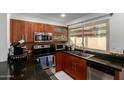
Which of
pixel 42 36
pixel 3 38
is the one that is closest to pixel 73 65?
pixel 42 36

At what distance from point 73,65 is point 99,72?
89cm

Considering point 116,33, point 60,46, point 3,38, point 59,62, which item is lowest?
point 59,62

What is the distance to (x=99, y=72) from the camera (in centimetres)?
187

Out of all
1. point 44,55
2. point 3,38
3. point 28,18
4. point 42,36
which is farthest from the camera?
point 44,55

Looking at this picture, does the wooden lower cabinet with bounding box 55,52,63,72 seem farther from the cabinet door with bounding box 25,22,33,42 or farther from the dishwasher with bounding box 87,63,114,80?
the dishwasher with bounding box 87,63,114,80

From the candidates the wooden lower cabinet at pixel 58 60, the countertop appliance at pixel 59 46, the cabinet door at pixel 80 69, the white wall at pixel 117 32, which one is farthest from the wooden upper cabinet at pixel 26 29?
the white wall at pixel 117 32

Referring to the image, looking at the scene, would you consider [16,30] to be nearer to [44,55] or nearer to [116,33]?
[44,55]

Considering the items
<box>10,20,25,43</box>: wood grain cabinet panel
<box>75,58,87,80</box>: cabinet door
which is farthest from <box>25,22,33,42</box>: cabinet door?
<box>75,58,87,80</box>: cabinet door

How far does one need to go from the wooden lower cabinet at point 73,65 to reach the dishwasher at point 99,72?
13cm

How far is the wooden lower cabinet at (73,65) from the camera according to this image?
223 centimetres

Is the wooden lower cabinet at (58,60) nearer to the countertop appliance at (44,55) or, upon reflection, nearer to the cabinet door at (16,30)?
the countertop appliance at (44,55)

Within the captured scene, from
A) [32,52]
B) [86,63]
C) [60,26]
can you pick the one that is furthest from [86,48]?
[32,52]
